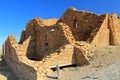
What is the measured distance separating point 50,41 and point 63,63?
171 inches

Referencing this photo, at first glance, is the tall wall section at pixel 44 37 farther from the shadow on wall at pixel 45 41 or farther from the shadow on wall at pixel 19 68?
the shadow on wall at pixel 19 68

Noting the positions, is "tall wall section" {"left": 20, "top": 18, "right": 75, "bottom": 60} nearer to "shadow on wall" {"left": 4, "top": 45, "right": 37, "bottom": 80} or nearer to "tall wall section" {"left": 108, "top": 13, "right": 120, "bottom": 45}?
"shadow on wall" {"left": 4, "top": 45, "right": 37, "bottom": 80}

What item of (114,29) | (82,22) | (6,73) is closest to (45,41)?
(82,22)

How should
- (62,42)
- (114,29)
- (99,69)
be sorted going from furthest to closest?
(114,29) → (62,42) → (99,69)

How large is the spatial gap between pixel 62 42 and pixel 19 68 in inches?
158

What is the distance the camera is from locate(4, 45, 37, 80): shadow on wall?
730 inches

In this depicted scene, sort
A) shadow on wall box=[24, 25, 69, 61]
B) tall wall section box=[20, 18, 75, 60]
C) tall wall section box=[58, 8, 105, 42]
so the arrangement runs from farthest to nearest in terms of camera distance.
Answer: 1. tall wall section box=[58, 8, 105, 42]
2. shadow on wall box=[24, 25, 69, 61]
3. tall wall section box=[20, 18, 75, 60]

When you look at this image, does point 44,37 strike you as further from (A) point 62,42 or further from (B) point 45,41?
(A) point 62,42

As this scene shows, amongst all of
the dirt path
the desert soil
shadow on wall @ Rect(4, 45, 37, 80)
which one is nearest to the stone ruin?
shadow on wall @ Rect(4, 45, 37, 80)

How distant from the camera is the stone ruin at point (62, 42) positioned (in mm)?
19547

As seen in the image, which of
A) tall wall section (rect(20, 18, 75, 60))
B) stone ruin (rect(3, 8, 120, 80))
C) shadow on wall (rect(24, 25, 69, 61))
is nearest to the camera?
stone ruin (rect(3, 8, 120, 80))

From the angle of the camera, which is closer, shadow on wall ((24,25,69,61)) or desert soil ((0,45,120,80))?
desert soil ((0,45,120,80))

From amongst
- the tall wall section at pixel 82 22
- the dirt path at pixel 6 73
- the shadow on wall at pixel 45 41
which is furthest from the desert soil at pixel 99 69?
the shadow on wall at pixel 45 41

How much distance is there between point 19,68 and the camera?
2072 cm
